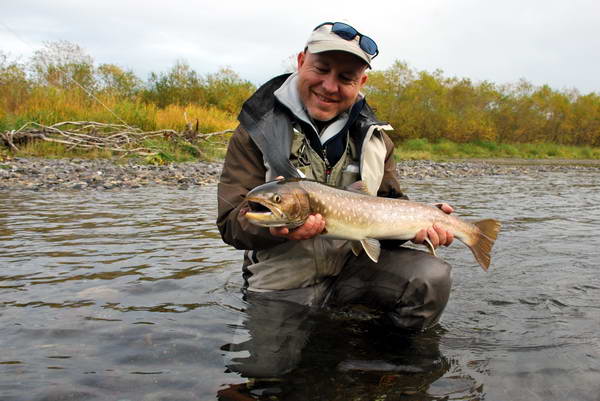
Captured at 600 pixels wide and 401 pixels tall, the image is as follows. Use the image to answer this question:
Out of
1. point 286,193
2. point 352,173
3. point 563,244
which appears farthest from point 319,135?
point 563,244

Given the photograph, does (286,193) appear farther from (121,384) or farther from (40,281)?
(40,281)

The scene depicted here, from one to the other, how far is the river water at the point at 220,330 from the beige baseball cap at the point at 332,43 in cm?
164

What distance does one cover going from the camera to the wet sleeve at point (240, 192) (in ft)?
8.62

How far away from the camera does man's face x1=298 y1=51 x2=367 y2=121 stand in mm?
2852

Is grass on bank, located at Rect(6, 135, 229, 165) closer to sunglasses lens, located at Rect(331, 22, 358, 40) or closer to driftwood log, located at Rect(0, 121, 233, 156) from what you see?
driftwood log, located at Rect(0, 121, 233, 156)

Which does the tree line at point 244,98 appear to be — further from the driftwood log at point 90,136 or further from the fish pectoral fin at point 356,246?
the fish pectoral fin at point 356,246

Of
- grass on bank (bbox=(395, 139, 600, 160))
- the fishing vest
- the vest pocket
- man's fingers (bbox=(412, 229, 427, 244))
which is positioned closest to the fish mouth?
the fishing vest

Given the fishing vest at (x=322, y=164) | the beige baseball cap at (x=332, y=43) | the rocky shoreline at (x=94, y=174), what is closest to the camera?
A: the beige baseball cap at (x=332, y=43)

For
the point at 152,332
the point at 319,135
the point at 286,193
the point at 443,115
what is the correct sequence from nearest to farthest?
the point at 286,193 → the point at 152,332 → the point at 319,135 → the point at 443,115

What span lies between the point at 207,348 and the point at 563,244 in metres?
4.57

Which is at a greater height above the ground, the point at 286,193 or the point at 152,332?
the point at 286,193

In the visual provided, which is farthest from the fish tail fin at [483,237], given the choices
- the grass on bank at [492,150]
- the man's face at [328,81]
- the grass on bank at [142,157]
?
the grass on bank at [492,150]

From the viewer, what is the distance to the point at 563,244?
549 cm

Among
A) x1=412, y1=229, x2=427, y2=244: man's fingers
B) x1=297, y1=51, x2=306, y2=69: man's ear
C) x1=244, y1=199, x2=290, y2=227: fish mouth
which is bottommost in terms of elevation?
x1=412, y1=229, x2=427, y2=244: man's fingers
